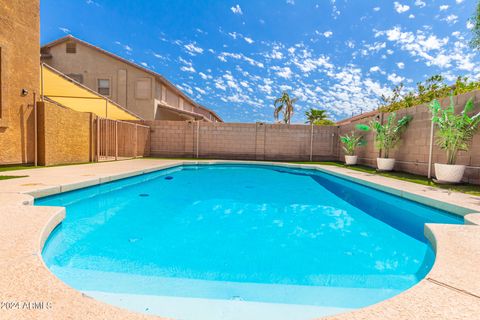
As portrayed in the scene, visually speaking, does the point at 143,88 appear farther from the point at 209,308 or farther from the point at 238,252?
the point at 209,308

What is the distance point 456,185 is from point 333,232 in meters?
4.59

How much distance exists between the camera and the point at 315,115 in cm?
3111

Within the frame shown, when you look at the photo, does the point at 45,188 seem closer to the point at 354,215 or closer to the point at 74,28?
the point at 354,215

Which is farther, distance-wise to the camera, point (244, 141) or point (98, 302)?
point (244, 141)

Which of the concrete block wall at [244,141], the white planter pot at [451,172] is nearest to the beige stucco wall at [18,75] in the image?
the concrete block wall at [244,141]

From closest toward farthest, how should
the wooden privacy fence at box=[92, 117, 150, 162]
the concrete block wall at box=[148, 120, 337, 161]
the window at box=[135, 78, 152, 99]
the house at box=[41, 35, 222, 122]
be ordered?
the wooden privacy fence at box=[92, 117, 150, 162] < the concrete block wall at box=[148, 120, 337, 161] < the house at box=[41, 35, 222, 122] < the window at box=[135, 78, 152, 99]

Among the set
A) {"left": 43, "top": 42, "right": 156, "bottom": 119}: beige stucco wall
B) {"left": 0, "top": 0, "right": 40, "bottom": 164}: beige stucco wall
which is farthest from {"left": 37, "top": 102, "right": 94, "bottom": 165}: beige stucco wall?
{"left": 43, "top": 42, "right": 156, "bottom": 119}: beige stucco wall

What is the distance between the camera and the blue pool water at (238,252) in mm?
1830

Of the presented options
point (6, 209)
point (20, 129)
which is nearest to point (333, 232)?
point (6, 209)

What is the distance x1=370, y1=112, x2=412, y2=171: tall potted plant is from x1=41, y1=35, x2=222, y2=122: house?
1405 cm

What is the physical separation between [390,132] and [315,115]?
23590 mm

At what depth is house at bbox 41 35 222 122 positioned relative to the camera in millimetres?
16109

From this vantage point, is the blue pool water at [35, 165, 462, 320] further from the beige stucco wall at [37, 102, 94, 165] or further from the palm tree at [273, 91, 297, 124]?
the palm tree at [273, 91, 297, 124]

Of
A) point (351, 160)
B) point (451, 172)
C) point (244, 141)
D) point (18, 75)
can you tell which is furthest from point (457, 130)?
point (18, 75)
